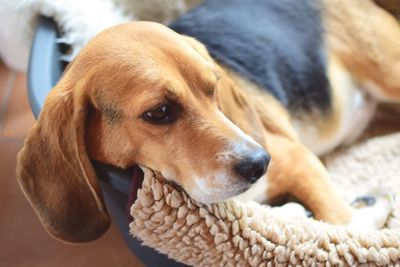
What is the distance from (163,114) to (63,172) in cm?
27

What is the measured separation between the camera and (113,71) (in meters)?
1.18

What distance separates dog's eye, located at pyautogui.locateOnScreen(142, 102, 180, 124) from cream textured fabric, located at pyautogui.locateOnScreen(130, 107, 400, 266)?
0.38 feet

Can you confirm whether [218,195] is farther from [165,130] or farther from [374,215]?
[374,215]

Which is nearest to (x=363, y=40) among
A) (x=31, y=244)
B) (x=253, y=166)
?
(x=253, y=166)

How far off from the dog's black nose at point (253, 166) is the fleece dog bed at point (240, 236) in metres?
0.13

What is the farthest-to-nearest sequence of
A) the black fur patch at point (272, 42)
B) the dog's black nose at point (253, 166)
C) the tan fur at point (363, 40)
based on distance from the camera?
the tan fur at point (363, 40) < the black fur patch at point (272, 42) < the dog's black nose at point (253, 166)

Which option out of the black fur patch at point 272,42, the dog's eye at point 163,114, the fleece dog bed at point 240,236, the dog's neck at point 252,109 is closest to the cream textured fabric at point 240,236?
the fleece dog bed at point 240,236

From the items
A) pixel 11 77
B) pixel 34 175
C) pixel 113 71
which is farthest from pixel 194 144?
pixel 11 77

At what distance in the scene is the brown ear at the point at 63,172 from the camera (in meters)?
1.21

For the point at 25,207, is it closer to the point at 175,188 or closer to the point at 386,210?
the point at 175,188

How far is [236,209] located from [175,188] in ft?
0.51

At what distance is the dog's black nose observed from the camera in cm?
112

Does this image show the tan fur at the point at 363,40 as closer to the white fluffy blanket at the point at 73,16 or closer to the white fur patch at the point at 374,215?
the white fur patch at the point at 374,215

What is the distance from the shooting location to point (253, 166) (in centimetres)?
113
